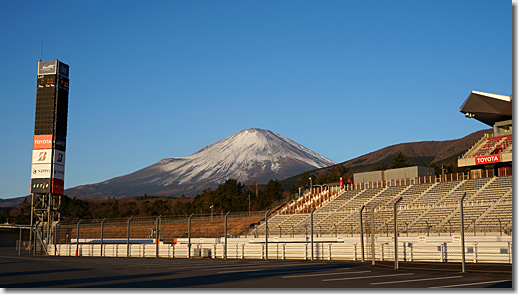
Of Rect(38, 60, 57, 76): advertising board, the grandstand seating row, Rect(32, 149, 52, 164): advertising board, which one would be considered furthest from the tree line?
Rect(38, 60, 57, 76): advertising board

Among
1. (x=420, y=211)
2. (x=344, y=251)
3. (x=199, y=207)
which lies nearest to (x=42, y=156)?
(x=420, y=211)

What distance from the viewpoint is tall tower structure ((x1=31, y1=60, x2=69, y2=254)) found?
51.2 metres

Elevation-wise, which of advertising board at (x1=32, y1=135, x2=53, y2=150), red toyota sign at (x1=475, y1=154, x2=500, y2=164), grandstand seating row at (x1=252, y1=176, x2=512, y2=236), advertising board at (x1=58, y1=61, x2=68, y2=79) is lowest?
grandstand seating row at (x1=252, y1=176, x2=512, y2=236)

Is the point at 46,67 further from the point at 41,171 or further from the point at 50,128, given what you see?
the point at 41,171

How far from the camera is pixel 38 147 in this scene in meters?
51.8

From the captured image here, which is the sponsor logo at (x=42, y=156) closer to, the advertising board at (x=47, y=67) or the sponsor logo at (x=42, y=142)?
the sponsor logo at (x=42, y=142)

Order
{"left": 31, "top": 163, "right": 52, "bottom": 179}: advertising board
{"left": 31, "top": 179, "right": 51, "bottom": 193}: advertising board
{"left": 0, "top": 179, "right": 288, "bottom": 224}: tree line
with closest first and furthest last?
{"left": 31, "top": 179, "right": 51, "bottom": 193}: advertising board, {"left": 31, "top": 163, "right": 52, "bottom": 179}: advertising board, {"left": 0, "top": 179, "right": 288, "bottom": 224}: tree line

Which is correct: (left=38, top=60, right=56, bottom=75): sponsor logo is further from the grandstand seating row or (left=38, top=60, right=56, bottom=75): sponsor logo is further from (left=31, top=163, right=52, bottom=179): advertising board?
the grandstand seating row

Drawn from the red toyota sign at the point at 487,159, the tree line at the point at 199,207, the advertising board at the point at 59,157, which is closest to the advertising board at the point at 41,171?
the advertising board at the point at 59,157

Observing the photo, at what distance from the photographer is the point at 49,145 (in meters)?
51.5

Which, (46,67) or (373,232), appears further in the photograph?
(46,67)

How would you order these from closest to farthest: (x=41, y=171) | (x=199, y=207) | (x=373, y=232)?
(x=373, y=232) → (x=41, y=171) → (x=199, y=207)

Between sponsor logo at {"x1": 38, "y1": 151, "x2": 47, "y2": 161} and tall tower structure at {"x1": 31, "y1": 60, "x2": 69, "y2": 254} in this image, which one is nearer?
tall tower structure at {"x1": 31, "y1": 60, "x2": 69, "y2": 254}

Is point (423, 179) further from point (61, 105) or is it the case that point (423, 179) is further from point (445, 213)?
point (61, 105)
